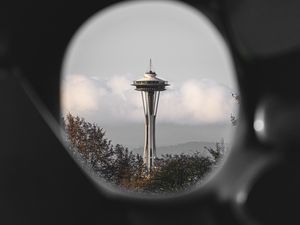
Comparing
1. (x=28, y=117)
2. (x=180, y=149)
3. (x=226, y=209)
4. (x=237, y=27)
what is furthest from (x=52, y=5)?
(x=180, y=149)

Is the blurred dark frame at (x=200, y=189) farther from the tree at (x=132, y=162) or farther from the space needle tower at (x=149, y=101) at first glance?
the space needle tower at (x=149, y=101)

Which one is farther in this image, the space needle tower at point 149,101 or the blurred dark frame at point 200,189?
the space needle tower at point 149,101

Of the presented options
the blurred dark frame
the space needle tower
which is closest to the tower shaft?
the space needle tower

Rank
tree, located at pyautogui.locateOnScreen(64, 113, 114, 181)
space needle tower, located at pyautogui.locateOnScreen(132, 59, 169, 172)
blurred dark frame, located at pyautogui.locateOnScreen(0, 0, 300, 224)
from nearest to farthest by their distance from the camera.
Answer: blurred dark frame, located at pyautogui.locateOnScreen(0, 0, 300, 224), tree, located at pyautogui.locateOnScreen(64, 113, 114, 181), space needle tower, located at pyautogui.locateOnScreen(132, 59, 169, 172)

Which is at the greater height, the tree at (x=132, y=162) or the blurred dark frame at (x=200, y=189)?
the tree at (x=132, y=162)

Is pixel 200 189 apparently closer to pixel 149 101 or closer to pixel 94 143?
pixel 94 143

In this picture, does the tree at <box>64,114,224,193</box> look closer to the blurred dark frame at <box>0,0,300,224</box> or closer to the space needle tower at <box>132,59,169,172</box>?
the space needle tower at <box>132,59,169,172</box>

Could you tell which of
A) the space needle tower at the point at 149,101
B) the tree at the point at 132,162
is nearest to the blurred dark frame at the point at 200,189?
the tree at the point at 132,162

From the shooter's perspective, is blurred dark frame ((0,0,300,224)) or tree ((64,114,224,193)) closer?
blurred dark frame ((0,0,300,224))
